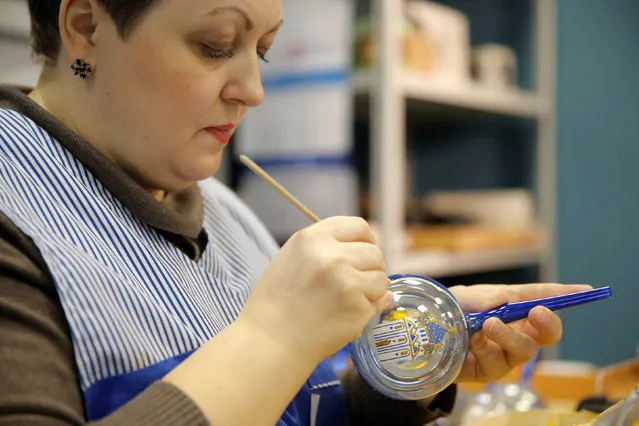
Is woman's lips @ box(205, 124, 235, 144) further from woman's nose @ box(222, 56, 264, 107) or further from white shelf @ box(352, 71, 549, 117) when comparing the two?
white shelf @ box(352, 71, 549, 117)

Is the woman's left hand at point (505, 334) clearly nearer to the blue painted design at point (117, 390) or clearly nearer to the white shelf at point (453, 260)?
the blue painted design at point (117, 390)

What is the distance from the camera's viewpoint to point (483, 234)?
2639 millimetres

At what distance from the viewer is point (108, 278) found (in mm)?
741

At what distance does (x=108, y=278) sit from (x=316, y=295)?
0.22 m

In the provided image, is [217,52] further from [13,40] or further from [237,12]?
[13,40]

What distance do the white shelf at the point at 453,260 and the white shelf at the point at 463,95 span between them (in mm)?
536

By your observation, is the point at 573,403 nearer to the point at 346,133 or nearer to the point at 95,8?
the point at 346,133

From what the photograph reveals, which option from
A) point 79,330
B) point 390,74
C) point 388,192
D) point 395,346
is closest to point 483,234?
point 388,192

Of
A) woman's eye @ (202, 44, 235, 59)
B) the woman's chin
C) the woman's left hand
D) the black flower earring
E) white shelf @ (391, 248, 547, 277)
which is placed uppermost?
woman's eye @ (202, 44, 235, 59)

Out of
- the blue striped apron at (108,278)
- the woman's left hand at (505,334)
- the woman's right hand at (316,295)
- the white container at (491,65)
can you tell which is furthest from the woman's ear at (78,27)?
the white container at (491,65)

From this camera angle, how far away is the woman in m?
0.66

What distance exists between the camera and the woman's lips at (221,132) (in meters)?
0.88

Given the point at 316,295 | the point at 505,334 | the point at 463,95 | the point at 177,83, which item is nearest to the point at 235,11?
the point at 177,83

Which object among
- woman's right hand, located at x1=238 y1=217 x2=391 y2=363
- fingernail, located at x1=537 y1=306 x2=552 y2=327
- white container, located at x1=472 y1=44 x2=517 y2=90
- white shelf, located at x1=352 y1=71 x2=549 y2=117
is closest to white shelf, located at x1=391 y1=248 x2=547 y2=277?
white shelf, located at x1=352 y1=71 x2=549 y2=117
